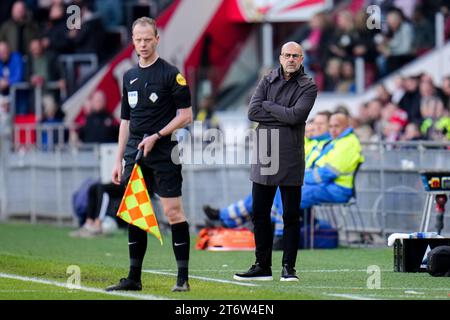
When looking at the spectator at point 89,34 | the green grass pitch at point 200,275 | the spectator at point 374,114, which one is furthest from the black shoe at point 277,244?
the spectator at point 89,34

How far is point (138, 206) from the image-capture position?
37.3 ft

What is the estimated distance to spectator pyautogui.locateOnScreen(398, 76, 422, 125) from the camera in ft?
69.1

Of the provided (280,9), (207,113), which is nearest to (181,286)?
(207,113)

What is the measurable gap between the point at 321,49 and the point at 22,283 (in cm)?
1335

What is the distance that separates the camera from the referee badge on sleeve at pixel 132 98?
11.4 metres

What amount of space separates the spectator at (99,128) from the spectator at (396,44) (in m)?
4.67

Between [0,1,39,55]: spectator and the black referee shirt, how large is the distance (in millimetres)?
16793

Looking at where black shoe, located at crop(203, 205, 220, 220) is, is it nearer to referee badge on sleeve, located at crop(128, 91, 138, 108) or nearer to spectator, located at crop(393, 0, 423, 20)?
referee badge on sleeve, located at crop(128, 91, 138, 108)

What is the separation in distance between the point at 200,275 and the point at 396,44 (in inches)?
449

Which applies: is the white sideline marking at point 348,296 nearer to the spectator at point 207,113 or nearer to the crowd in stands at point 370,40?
the crowd in stands at point 370,40

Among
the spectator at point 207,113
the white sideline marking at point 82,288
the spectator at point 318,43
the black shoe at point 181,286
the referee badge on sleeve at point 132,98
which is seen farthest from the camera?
the spectator at point 318,43
